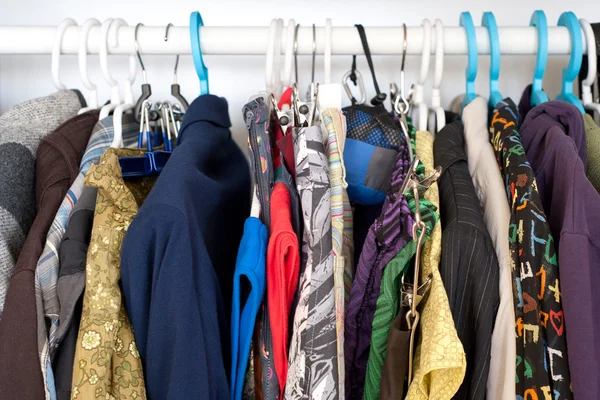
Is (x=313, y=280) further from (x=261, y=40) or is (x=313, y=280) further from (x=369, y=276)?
(x=261, y=40)

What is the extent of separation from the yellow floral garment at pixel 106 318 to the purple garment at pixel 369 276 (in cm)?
24

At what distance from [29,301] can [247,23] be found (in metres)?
0.66

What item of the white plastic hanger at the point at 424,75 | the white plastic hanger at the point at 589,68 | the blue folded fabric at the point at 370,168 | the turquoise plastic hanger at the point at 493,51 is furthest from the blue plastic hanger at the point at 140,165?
the white plastic hanger at the point at 589,68

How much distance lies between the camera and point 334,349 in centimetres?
65

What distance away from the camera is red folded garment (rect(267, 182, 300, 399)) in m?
0.67

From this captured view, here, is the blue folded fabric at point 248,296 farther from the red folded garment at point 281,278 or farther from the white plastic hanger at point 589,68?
the white plastic hanger at point 589,68

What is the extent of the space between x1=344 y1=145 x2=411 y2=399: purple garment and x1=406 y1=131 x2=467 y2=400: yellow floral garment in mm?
47

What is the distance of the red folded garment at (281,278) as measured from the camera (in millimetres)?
671

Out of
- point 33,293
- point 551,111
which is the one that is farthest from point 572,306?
point 33,293

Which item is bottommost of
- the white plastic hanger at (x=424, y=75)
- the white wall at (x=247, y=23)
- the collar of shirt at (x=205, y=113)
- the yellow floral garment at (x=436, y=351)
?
the yellow floral garment at (x=436, y=351)

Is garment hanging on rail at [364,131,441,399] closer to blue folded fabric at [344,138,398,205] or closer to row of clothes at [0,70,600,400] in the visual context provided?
row of clothes at [0,70,600,400]

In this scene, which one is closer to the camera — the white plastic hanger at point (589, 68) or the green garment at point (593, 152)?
the green garment at point (593, 152)

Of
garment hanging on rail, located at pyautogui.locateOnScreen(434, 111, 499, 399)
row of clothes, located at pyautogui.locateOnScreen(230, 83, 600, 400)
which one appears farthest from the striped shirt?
garment hanging on rail, located at pyautogui.locateOnScreen(434, 111, 499, 399)

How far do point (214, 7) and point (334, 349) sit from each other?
72cm
